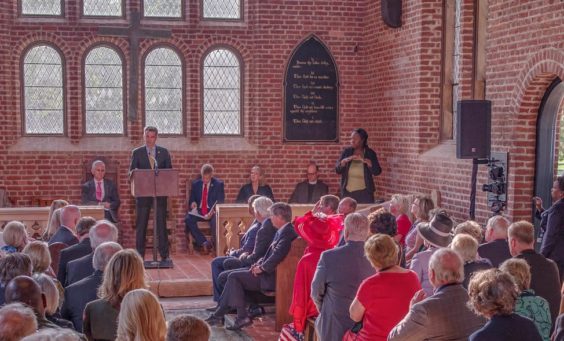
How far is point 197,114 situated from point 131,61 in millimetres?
1416

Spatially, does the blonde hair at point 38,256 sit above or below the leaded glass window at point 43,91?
below

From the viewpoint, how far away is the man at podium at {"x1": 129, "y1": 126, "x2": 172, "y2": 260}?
11492mm

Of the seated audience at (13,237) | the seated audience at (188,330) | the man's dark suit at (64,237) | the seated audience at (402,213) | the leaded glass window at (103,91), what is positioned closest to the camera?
the seated audience at (188,330)

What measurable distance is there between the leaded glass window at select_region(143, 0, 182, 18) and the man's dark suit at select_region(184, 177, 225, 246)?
296 cm

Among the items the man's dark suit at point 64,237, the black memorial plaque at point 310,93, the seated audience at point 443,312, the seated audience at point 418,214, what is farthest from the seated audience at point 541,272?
the black memorial plaque at point 310,93

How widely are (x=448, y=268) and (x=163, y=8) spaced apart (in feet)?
33.4

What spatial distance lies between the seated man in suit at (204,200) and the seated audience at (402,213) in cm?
431

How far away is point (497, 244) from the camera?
→ 6652 millimetres

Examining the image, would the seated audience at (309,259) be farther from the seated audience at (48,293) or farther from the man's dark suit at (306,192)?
the man's dark suit at (306,192)

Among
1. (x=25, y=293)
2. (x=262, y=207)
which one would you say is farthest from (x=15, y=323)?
(x=262, y=207)

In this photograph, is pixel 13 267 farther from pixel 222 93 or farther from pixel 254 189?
pixel 222 93

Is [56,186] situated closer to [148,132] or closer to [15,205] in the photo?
[15,205]

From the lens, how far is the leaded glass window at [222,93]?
46.5 ft

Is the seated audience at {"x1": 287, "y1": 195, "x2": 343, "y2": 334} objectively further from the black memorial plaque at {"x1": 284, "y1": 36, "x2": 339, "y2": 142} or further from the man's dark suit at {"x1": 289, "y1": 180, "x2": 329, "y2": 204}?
the black memorial plaque at {"x1": 284, "y1": 36, "x2": 339, "y2": 142}
